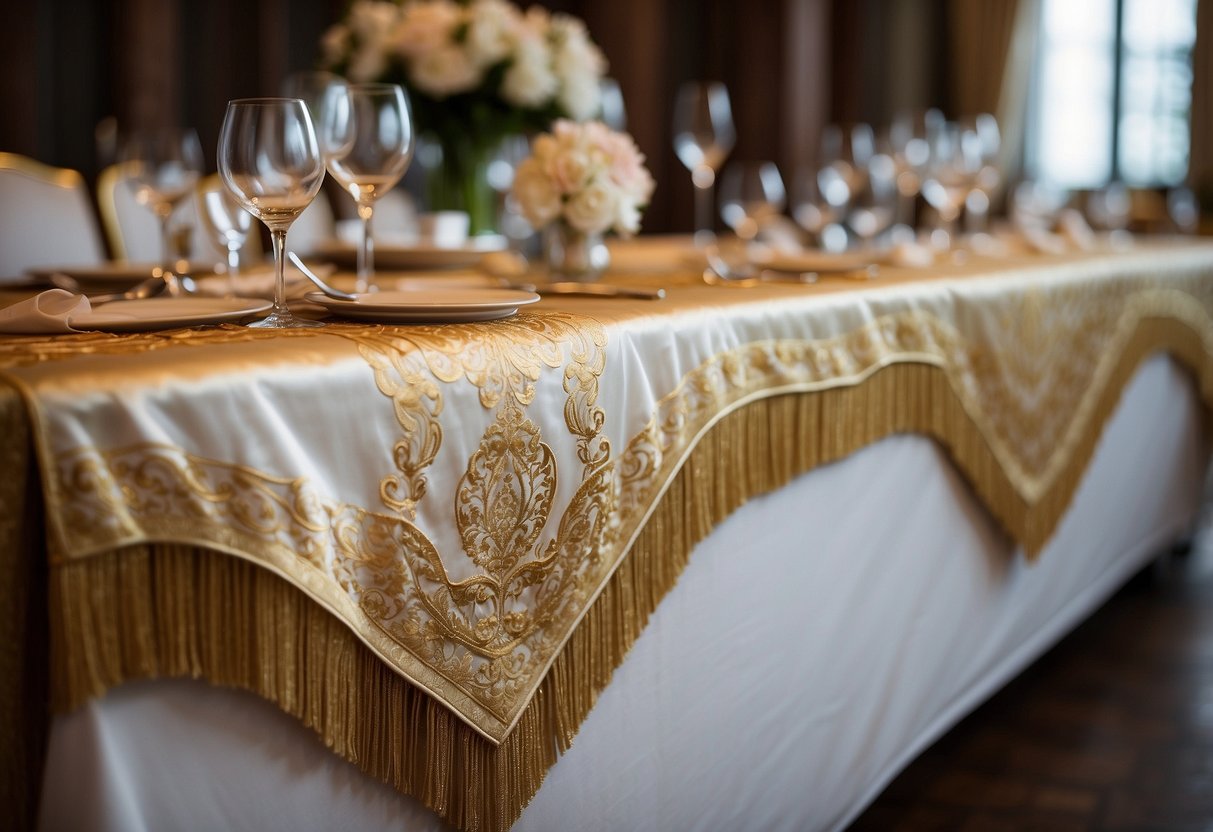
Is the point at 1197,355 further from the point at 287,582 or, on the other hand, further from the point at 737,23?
the point at 737,23

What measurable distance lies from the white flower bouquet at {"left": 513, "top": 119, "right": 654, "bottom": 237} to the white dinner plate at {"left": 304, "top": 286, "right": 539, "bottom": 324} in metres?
0.41

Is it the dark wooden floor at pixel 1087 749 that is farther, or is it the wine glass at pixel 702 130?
the wine glass at pixel 702 130

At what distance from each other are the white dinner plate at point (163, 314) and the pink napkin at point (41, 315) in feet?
0.04

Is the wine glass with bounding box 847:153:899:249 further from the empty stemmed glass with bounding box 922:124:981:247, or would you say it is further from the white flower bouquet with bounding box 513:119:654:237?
the white flower bouquet with bounding box 513:119:654:237

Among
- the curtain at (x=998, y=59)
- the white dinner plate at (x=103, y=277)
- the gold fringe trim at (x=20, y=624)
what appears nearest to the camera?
the gold fringe trim at (x=20, y=624)

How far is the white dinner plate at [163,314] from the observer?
103cm

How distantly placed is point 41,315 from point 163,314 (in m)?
0.12

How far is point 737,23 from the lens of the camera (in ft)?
23.8

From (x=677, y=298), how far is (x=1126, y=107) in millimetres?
7914

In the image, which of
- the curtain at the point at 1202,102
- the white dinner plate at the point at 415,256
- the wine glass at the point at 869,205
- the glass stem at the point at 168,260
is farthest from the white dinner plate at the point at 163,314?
the curtain at the point at 1202,102

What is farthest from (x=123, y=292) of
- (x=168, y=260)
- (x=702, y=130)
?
(x=702, y=130)

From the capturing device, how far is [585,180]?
159 cm

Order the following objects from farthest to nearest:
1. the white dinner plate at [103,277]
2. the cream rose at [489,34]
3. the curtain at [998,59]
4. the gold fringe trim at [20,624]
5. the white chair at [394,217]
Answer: the curtain at [998,59] < the white chair at [394,217] < the cream rose at [489,34] < the white dinner plate at [103,277] < the gold fringe trim at [20,624]

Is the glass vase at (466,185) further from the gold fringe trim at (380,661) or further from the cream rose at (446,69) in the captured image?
the gold fringe trim at (380,661)
